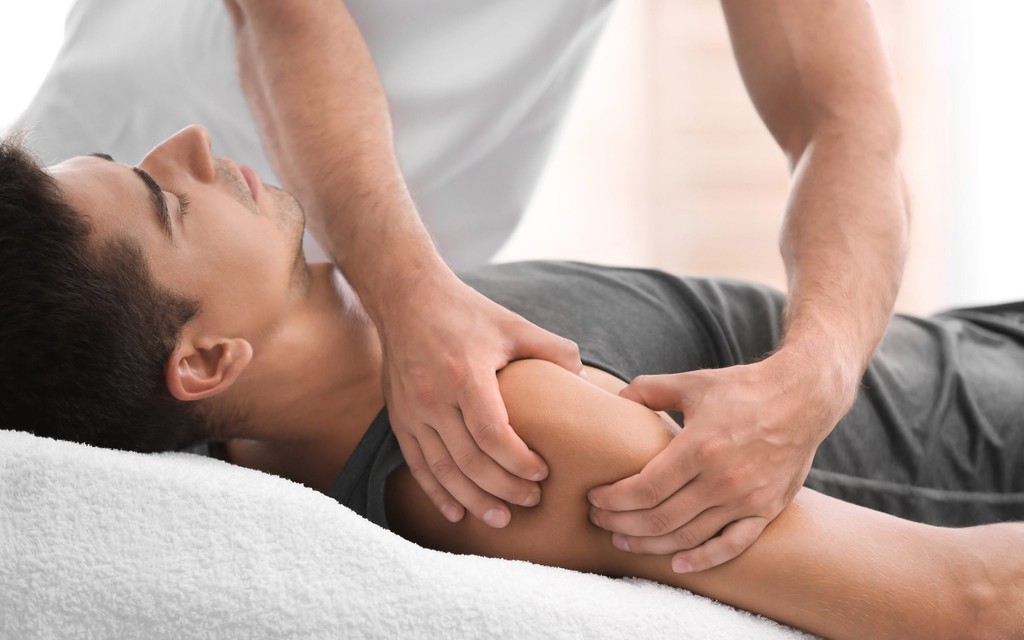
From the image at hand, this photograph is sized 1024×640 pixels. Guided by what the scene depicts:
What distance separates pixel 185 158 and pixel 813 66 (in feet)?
2.87

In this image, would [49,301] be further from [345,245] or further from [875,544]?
[875,544]

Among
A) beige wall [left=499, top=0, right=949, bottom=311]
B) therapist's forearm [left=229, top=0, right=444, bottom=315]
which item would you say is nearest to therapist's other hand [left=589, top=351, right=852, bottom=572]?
therapist's forearm [left=229, top=0, right=444, bottom=315]

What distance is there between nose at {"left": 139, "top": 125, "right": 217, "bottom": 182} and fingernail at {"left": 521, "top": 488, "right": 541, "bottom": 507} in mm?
542

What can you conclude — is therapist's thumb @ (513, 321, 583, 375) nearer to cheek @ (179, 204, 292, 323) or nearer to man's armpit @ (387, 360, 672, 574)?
man's armpit @ (387, 360, 672, 574)

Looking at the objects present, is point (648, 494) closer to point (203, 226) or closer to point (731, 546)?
point (731, 546)

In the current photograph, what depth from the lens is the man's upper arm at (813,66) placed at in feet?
4.46

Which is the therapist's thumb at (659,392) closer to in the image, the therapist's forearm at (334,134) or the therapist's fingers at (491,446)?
the therapist's fingers at (491,446)

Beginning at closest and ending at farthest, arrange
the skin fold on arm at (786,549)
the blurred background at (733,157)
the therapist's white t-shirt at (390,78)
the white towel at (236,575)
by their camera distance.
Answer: the white towel at (236,575), the skin fold on arm at (786,549), the therapist's white t-shirt at (390,78), the blurred background at (733,157)

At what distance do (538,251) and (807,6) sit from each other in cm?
152

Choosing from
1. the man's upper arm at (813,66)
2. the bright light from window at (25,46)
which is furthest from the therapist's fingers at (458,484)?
the bright light from window at (25,46)

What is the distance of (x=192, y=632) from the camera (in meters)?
0.74

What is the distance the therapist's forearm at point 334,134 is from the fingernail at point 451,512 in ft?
0.81

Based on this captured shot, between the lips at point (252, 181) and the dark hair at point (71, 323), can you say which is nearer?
the dark hair at point (71, 323)

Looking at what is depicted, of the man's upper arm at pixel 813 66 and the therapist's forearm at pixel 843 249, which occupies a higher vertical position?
the man's upper arm at pixel 813 66
